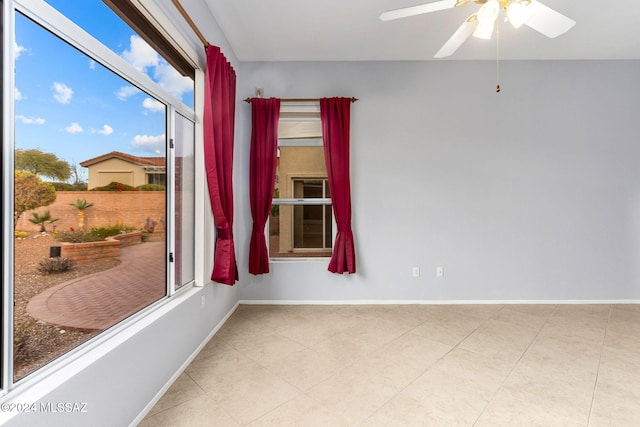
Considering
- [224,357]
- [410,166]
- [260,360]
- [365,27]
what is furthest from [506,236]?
[224,357]

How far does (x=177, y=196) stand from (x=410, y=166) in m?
2.53

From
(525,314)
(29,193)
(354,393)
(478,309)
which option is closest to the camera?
(29,193)

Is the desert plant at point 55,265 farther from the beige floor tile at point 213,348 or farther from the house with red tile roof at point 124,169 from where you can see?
the beige floor tile at point 213,348

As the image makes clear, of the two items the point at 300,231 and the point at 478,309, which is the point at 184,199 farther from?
the point at 478,309

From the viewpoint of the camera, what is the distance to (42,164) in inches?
47.1

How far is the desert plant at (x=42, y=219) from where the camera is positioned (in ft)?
3.81

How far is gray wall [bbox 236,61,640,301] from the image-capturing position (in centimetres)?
339

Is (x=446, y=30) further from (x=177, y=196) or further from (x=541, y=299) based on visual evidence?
(x=541, y=299)

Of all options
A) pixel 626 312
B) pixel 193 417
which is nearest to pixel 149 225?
pixel 193 417

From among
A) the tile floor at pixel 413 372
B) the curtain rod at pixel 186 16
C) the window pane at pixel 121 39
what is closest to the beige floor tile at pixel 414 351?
the tile floor at pixel 413 372

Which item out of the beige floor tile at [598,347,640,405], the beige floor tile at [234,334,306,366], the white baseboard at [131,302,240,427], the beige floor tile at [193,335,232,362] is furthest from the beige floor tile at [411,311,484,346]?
the white baseboard at [131,302,240,427]

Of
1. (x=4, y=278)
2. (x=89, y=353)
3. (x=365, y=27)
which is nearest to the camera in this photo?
(x=4, y=278)

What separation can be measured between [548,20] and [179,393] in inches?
128

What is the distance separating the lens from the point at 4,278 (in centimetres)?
104
